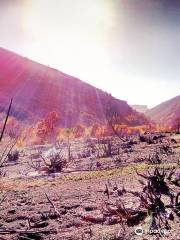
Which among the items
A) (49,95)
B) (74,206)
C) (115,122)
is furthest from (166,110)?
(74,206)

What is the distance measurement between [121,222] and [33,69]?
331 feet

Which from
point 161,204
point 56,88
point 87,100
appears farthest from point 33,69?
point 161,204

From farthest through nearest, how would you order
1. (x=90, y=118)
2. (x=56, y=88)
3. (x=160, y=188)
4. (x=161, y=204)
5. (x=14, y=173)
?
1. (x=56, y=88)
2. (x=90, y=118)
3. (x=14, y=173)
4. (x=160, y=188)
5. (x=161, y=204)

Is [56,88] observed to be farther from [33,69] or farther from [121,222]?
[121,222]

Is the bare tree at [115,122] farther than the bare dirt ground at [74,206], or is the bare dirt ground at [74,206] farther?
the bare tree at [115,122]

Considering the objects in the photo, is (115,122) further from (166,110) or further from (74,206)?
(74,206)

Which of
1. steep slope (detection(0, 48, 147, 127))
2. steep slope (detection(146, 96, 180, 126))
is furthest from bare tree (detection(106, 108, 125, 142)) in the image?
steep slope (detection(146, 96, 180, 126))

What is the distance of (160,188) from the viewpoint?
6.91m

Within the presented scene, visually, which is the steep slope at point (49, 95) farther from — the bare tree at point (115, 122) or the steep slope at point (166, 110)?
the steep slope at point (166, 110)

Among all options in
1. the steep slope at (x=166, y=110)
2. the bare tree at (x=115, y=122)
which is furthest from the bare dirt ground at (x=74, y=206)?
the steep slope at (x=166, y=110)

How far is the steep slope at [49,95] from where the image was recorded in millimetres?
80344

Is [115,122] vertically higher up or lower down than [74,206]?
higher up

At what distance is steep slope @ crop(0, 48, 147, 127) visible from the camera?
80.3 meters

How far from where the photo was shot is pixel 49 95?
9475 cm
